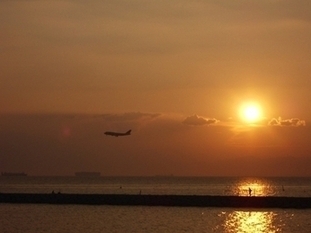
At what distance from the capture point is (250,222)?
6800 centimetres

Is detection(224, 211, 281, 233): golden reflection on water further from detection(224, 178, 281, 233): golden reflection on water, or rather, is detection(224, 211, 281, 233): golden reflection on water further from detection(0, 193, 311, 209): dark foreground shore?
detection(0, 193, 311, 209): dark foreground shore

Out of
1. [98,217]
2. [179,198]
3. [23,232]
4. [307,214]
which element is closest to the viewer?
[23,232]

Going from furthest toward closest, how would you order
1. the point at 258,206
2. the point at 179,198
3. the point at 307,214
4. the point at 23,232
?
the point at 179,198 < the point at 258,206 < the point at 307,214 < the point at 23,232

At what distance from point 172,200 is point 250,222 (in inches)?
990

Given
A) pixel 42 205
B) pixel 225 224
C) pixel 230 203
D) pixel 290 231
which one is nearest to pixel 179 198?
pixel 230 203

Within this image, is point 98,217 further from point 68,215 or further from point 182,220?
point 182,220

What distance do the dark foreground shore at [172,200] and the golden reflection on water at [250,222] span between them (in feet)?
19.3

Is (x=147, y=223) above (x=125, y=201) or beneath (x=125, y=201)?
beneath

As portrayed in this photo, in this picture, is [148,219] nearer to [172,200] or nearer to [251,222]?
[251,222]

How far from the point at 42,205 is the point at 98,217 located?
22769 mm

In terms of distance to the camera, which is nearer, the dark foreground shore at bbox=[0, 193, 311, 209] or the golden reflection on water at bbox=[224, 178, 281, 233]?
the golden reflection on water at bbox=[224, 178, 281, 233]

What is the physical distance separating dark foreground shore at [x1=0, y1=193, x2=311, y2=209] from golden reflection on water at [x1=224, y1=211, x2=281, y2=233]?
589 cm

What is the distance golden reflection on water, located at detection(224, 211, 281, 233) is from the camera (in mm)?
61344

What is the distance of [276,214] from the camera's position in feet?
250
